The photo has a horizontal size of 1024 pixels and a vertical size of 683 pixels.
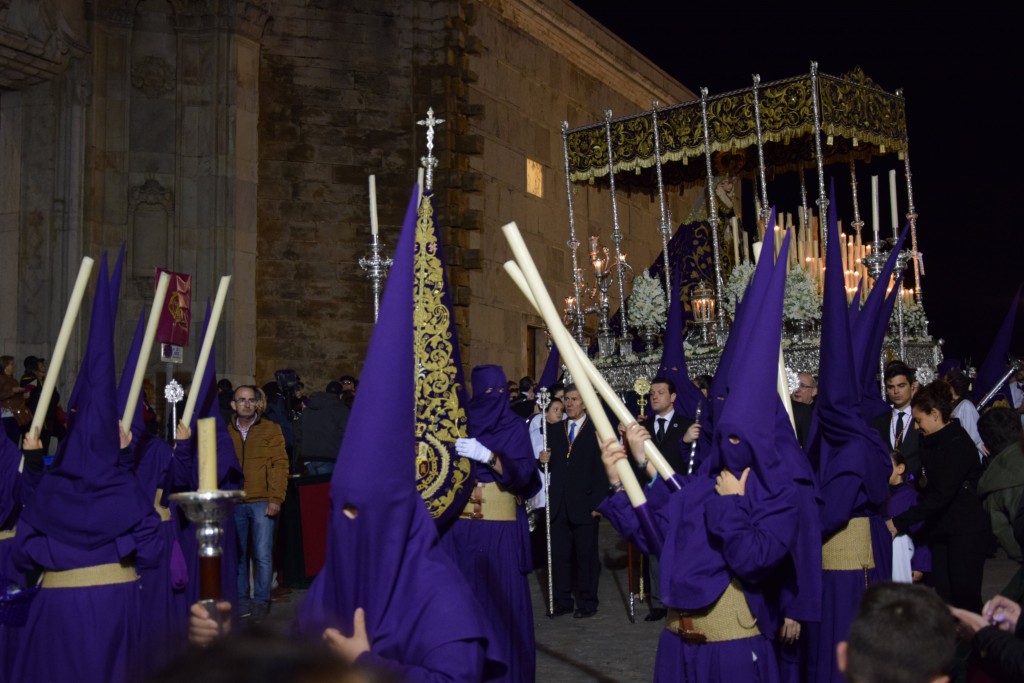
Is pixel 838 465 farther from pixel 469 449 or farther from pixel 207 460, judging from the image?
pixel 207 460

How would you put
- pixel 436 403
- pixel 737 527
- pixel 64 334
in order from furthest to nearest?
1. pixel 436 403
2. pixel 64 334
3. pixel 737 527

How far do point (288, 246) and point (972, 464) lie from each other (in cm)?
1170

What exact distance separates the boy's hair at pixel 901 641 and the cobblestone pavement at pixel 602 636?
4.92 meters

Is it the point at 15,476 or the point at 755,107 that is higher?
the point at 755,107

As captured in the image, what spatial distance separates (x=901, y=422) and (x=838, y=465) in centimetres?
304

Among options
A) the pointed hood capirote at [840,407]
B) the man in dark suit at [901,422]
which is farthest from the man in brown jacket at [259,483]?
the pointed hood capirote at [840,407]

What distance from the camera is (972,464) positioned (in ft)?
26.3

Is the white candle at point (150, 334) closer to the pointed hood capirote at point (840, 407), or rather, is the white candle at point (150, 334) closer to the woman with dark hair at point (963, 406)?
the pointed hood capirote at point (840, 407)

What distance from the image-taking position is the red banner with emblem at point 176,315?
8.41 meters

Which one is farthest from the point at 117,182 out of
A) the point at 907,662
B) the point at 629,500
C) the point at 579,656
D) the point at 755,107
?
the point at 907,662

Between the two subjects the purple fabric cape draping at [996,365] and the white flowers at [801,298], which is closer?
the purple fabric cape draping at [996,365]

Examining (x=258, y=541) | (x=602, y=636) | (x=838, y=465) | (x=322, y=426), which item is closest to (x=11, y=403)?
(x=258, y=541)

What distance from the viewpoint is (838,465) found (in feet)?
22.6

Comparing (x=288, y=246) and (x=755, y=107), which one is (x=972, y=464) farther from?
(x=288, y=246)
